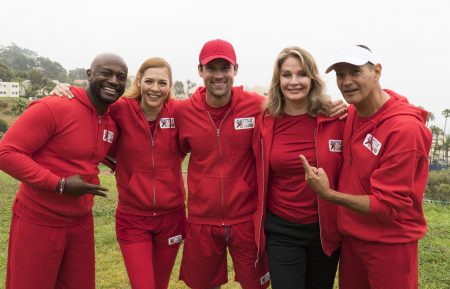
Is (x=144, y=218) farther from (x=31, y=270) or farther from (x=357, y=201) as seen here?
(x=357, y=201)

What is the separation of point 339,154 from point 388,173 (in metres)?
0.66

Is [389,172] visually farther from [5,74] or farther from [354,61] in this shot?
[5,74]

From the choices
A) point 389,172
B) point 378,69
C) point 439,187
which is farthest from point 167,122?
point 439,187

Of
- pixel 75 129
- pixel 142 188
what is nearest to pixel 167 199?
pixel 142 188

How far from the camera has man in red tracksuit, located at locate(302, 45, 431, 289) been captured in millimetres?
2938

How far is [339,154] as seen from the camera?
11.7 ft

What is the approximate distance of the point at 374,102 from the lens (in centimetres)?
322

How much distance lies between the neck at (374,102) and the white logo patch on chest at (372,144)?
0.69ft

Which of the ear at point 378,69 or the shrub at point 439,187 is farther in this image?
the shrub at point 439,187

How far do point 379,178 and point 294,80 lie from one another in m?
1.15

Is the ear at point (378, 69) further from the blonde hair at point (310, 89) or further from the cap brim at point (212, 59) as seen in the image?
the cap brim at point (212, 59)

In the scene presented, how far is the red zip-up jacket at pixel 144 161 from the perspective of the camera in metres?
4.10

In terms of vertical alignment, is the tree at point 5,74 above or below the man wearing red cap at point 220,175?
above

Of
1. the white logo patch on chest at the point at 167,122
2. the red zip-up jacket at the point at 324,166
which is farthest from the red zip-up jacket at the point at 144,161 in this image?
the red zip-up jacket at the point at 324,166
